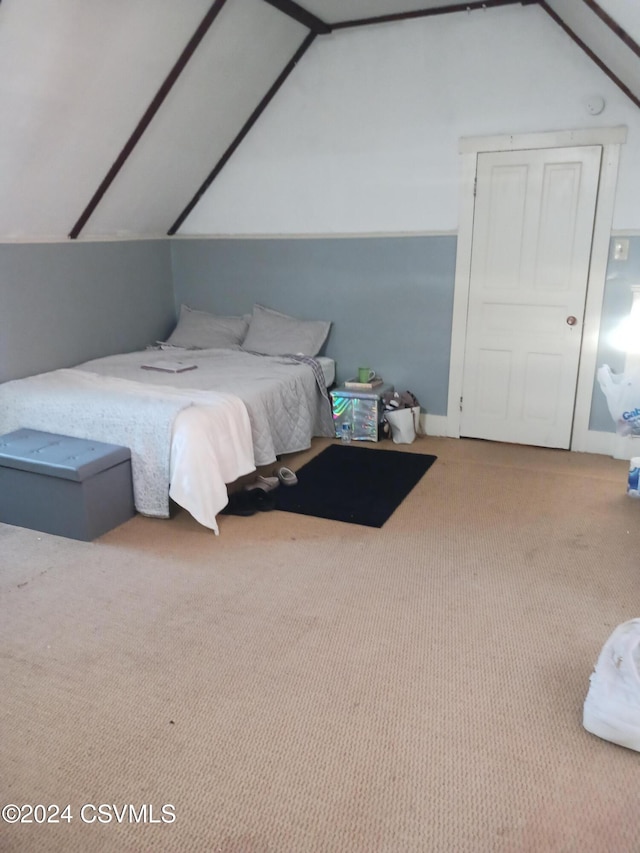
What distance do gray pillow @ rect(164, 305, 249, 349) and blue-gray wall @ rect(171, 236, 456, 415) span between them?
218mm

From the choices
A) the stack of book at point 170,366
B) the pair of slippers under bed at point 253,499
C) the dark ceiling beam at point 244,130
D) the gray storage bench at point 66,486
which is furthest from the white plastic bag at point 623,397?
A: the dark ceiling beam at point 244,130

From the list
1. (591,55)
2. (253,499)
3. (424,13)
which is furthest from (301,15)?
(253,499)

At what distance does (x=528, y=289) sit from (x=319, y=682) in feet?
9.60

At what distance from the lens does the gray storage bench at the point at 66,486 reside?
9.59 feet

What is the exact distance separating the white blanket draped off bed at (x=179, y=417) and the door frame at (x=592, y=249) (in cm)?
108

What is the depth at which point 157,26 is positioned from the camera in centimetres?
316

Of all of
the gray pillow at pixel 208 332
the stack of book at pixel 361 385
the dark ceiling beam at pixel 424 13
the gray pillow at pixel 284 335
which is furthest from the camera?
the gray pillow at pixel 208 332

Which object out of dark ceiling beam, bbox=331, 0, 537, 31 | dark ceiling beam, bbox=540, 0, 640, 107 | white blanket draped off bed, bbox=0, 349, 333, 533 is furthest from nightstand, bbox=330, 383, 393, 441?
dark ceiling beam, bbox=331, 0, 537, 31

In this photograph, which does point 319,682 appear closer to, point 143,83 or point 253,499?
point 253,499

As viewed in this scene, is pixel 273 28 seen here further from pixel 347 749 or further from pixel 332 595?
pixel 347 749

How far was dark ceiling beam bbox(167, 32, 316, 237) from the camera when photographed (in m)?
4.27

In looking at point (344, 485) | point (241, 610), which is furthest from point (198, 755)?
point (344, 485)

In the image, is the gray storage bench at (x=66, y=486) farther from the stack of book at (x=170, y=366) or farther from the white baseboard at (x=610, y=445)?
the white baseboard at (x=610, y=445)

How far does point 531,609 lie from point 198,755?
133 centimetres
